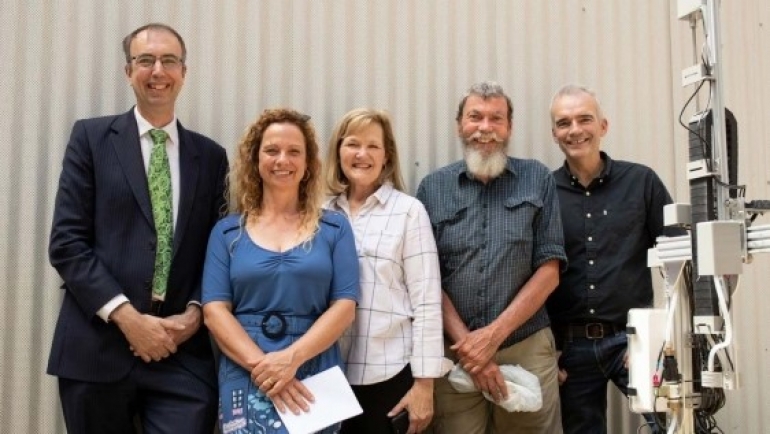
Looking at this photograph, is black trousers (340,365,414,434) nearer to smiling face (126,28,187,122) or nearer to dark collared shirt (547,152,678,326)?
dark collared shirt (547,152,678,326)

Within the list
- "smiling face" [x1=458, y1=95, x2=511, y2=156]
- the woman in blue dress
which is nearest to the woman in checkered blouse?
the woman in blue dress

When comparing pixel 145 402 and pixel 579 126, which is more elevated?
pixel 579 126

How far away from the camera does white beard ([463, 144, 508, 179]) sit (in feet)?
9.43

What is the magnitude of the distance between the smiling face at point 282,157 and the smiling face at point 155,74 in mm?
384

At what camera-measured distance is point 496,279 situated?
2758mm

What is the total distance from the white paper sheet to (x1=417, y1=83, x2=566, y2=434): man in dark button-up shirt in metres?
0.51

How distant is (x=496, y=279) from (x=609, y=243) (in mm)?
554

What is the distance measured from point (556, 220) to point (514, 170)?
243 mm

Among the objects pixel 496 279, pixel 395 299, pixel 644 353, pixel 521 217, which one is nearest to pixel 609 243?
pixel 521 217

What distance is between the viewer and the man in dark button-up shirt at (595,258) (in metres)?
2.96

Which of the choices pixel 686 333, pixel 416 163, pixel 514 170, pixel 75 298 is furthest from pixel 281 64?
pixel 686 333

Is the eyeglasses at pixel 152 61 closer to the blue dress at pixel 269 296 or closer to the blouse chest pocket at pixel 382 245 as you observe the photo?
the blue dress at pixel 269 296

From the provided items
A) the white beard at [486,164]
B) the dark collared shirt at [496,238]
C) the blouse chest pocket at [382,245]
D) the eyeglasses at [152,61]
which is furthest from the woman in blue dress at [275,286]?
the white beard at [486,164]

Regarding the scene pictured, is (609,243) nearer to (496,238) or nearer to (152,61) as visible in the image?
(496,238)
